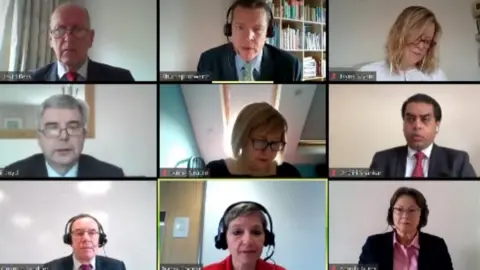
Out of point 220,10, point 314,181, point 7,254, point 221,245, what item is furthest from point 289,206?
point 7,254

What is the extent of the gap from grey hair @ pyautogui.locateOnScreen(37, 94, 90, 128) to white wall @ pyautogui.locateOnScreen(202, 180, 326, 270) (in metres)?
0.46

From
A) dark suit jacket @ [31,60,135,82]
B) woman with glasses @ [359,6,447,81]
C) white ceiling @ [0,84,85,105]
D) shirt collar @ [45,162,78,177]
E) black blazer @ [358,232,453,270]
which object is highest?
woman with glasses @ [359,6,447,81]

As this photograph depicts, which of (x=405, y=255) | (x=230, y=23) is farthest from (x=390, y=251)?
(x=230, y=23)

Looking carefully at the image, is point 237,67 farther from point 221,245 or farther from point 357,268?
point 357,268

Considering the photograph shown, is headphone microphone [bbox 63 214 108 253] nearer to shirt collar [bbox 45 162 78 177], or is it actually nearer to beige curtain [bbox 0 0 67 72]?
shirt collar [bbox 45 162 78 177]

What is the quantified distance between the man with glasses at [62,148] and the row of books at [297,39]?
66 centimetres

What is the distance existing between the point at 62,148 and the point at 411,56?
1.16m

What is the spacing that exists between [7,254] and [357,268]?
3.69 ft

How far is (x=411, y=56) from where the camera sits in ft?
6.77

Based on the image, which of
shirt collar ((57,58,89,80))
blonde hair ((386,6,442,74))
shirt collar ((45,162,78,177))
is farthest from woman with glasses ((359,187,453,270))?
shirt collar ((57,58,89,80))

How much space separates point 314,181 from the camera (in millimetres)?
2059

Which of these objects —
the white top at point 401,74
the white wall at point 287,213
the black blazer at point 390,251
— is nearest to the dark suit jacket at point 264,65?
the white top at point 401,74

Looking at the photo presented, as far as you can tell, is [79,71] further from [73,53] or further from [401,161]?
[401,161]

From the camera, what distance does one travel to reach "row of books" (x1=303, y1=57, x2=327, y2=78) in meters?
2.06
